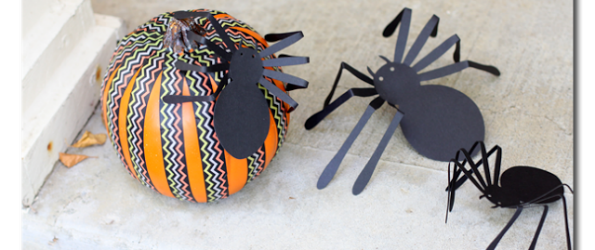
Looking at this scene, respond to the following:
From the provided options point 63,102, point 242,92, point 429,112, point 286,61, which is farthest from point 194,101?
point 429,112

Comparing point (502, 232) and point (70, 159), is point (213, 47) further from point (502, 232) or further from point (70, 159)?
point (502, 232)

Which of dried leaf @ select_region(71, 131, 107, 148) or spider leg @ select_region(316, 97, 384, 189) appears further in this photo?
dried leaf @ select_region(71, 131, 107, 148)

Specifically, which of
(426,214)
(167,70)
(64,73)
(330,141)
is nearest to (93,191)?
(64,73)

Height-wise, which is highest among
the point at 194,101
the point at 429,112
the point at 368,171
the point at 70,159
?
the point at 194,101

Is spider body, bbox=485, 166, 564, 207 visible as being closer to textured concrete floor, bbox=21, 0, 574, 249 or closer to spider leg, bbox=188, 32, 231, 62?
textured concrete floor, bbox=21, 0, 574, 249

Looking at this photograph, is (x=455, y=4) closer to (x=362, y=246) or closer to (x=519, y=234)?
(x=519, y=234)

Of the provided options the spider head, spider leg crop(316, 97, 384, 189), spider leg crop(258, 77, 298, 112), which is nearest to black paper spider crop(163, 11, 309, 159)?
spider leg crop(258, 77, 298, 112)
